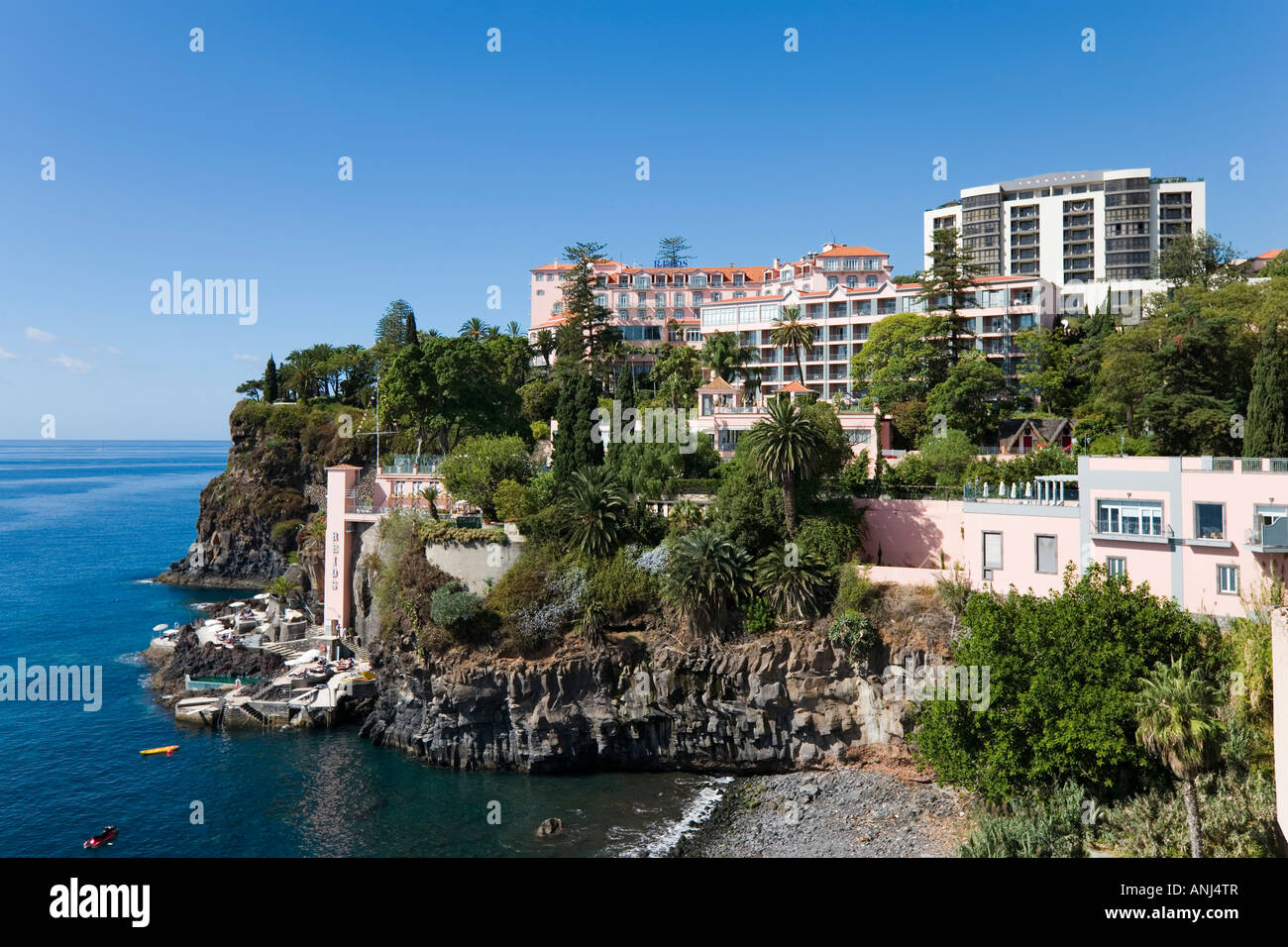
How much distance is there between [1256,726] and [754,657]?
18742mm

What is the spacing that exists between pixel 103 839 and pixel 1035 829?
34.5 m

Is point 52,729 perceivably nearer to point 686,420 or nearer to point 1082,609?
point 686,420

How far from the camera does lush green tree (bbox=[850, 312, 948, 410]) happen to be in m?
63.2

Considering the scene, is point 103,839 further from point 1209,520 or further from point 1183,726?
point 1209,520

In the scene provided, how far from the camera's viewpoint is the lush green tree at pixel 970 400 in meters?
56.2

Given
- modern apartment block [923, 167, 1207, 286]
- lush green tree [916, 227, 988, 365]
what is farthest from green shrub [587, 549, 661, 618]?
modern apartment block [923, 167, 1207, 286]

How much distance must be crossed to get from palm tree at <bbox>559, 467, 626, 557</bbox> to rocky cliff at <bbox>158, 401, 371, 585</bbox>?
48.2m

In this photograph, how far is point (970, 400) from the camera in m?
56.4

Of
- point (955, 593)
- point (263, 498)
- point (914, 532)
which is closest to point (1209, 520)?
point (955, 593)

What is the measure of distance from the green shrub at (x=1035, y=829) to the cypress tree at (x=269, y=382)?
92.8 meters

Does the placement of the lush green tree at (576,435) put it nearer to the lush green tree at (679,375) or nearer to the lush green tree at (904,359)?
the lush green tree at (679,375)

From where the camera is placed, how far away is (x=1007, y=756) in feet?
98.3

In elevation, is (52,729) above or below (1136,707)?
below
